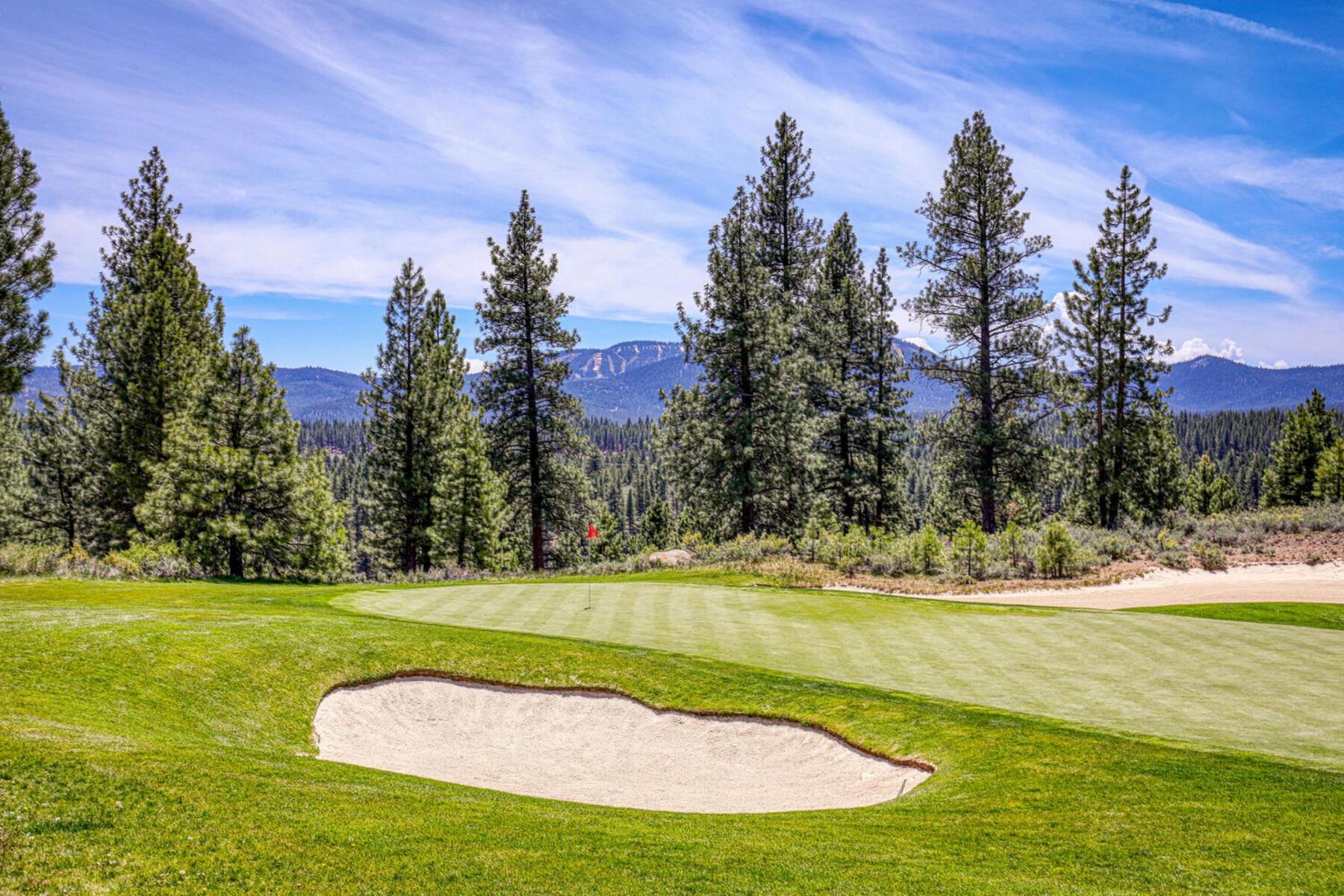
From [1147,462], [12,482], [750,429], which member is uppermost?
[750,429]

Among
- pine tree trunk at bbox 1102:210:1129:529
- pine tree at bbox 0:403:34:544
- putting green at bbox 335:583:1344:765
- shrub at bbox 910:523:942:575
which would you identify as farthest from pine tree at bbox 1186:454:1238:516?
pine tree at bbox 0:403:34:544

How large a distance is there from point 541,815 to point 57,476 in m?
40.4

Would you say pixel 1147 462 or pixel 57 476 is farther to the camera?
pixel 57 476

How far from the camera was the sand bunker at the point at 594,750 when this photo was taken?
938 centimetres

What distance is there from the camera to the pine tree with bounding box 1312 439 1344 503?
49375 mm

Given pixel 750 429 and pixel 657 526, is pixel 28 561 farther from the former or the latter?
pixel 657 526

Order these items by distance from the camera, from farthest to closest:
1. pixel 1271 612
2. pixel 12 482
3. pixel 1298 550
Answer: pixel 12 482 < pixel 1298 550 < pixel 1271 612

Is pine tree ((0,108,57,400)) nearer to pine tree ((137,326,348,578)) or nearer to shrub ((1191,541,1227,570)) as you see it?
pine tree ((137,326,348,578))

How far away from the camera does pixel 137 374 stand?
93.5 feet

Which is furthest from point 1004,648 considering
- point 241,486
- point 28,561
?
point 241,486

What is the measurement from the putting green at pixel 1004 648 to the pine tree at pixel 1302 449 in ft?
185

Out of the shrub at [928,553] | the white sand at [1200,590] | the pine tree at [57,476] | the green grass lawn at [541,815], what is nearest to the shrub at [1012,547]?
the shrub at [928,553]

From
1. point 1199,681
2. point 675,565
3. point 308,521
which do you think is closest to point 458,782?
point 1199,681

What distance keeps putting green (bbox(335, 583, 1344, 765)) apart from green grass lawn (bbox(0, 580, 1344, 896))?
98 centimetres
